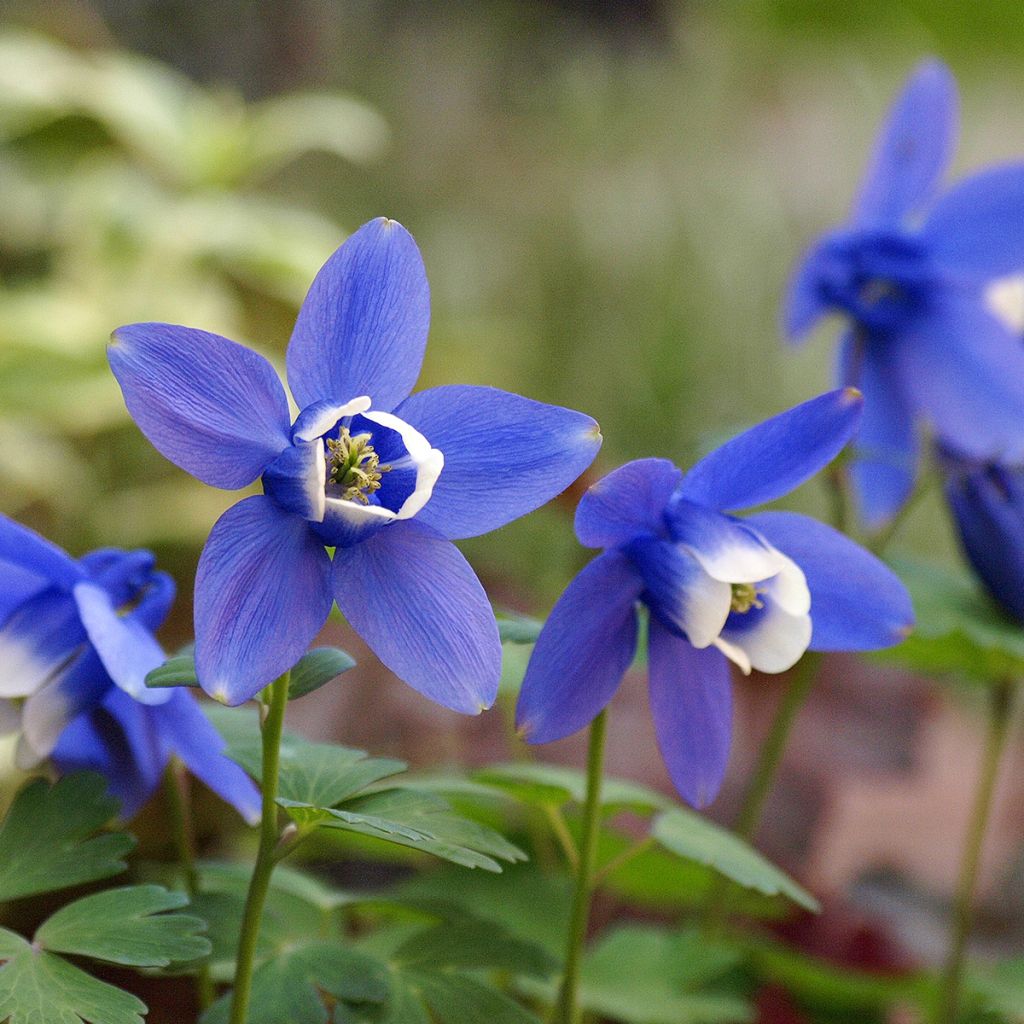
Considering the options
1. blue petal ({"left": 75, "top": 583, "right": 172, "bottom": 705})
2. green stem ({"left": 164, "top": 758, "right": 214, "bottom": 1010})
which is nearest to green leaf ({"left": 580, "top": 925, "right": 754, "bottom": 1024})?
green stem ({"left": 164, "top": 758, "right": 214, "bottom": 1010})

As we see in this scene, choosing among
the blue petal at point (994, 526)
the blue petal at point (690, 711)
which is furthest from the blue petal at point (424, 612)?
the blue petal at point (994, 526)

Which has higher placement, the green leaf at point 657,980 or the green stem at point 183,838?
the green stem at point 183,838

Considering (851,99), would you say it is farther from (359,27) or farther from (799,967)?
(799,967)

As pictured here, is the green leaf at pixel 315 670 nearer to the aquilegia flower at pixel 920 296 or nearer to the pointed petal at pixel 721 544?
the pointed petal at pixel 721 544

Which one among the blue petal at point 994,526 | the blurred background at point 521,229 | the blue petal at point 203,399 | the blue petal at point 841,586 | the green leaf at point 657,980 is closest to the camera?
the blue petal at point 203,399

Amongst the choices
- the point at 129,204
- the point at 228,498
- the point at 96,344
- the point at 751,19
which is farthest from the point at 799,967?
the point at 751,19

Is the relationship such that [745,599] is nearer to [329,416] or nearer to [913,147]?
[329,416]

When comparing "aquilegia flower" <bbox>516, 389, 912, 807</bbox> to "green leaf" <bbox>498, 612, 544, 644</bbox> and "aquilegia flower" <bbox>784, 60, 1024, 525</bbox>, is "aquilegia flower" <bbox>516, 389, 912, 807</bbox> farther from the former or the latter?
"aquilegia flower" <bbox>784, 60, 1024, 525</bbox>
